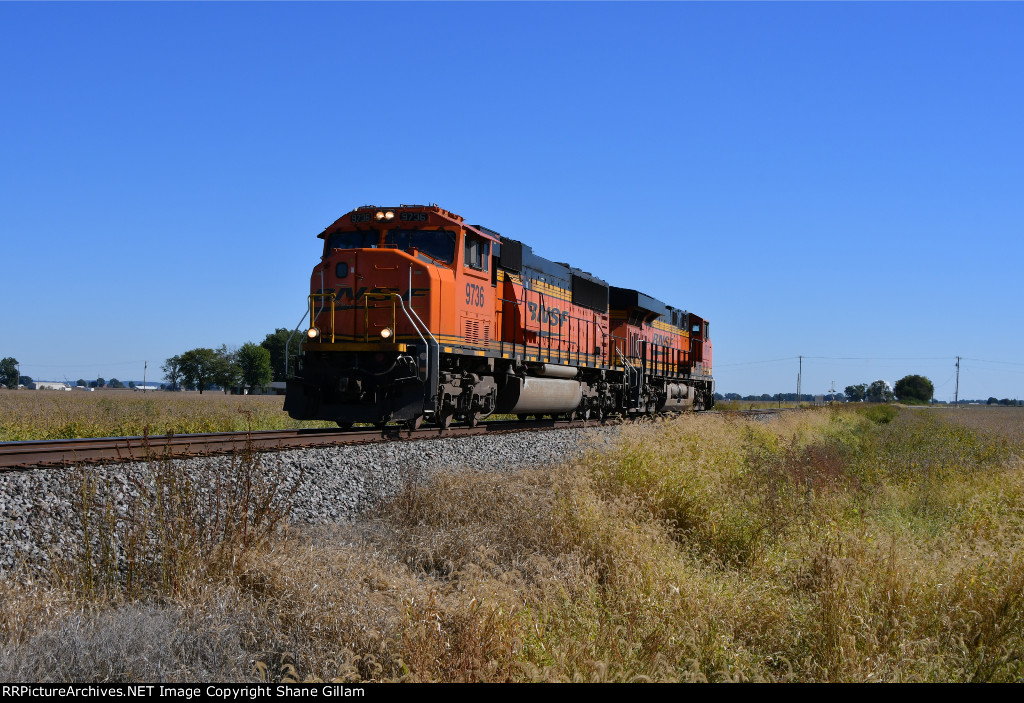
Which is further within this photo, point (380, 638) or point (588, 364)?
point (588, 364)

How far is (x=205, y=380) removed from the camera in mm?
107688

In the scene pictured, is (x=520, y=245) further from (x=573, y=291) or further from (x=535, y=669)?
(x=535, y=669)

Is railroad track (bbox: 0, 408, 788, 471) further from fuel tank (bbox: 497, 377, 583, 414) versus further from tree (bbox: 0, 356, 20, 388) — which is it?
tree (bbox: 0, 356, 20, 388)

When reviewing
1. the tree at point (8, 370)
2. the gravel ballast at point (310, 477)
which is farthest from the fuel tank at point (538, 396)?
the tree at point (8, 370)

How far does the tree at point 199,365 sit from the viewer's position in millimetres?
106250

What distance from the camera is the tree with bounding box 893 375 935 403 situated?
115 m

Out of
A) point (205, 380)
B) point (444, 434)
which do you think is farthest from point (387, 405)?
point (205, 380)

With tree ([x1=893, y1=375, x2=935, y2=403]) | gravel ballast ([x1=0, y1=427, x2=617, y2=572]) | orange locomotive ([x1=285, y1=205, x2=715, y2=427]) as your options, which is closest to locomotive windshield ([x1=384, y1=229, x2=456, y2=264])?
orange locomotive ([x1=285, y1=205, x2=715, y2=427])

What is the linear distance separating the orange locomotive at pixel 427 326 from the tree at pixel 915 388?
111785mm

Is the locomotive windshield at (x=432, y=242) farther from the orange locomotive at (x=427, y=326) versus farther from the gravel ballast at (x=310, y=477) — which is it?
the gravel ballast at (x=310, y=477)

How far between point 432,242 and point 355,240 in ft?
4.57

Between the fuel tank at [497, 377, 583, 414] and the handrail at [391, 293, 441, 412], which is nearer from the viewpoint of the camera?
the handrail at [391, 293, 441, 412]

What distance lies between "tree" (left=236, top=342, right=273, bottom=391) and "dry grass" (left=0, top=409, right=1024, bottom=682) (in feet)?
302
